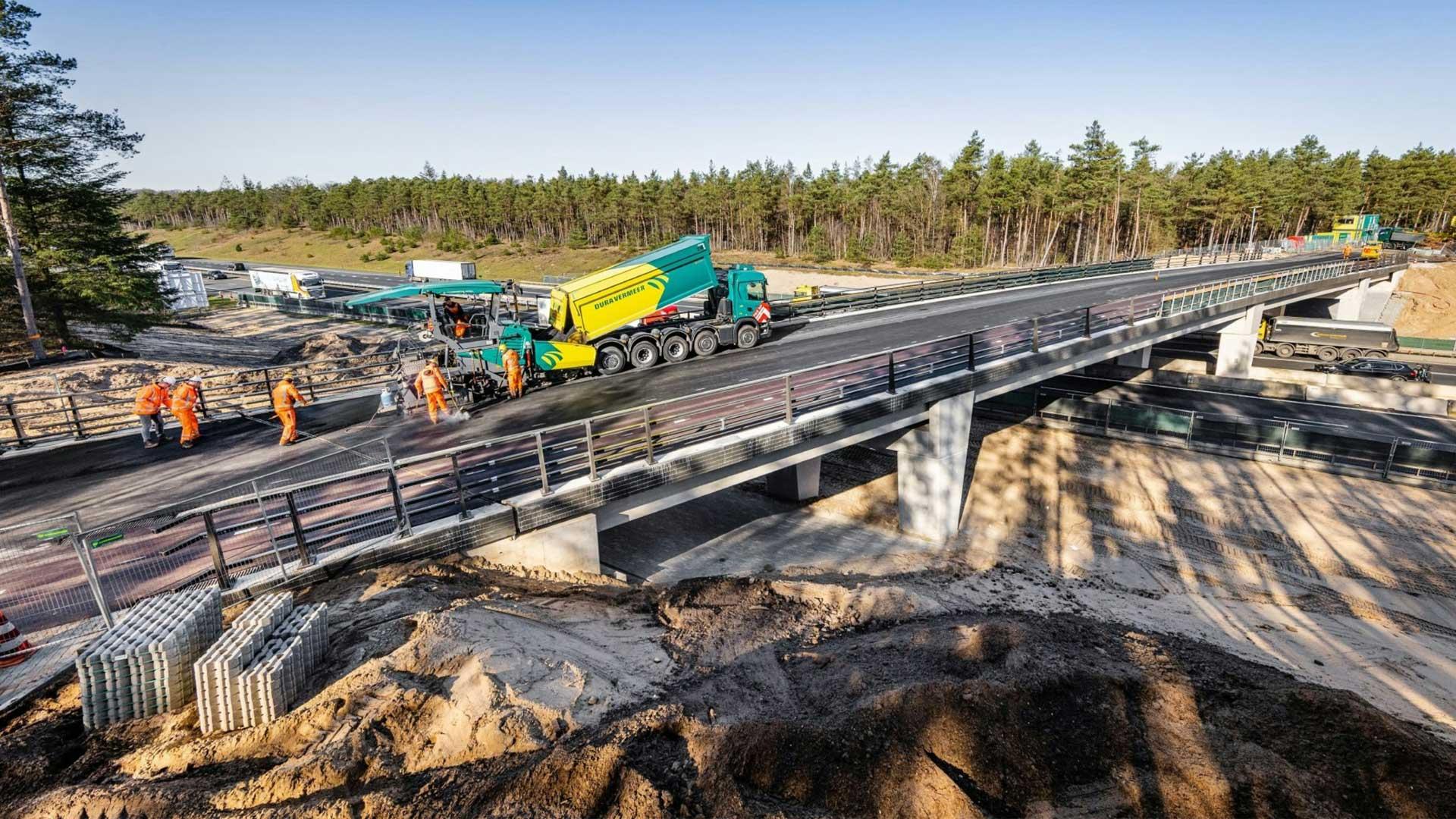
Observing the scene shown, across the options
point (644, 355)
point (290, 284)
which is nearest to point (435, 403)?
point (644, 355)

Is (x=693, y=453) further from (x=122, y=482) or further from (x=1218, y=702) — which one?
(x=122, y=482)

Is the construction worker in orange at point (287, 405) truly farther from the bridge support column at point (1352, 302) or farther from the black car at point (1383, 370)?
the bridge support column at point (1352, 302)

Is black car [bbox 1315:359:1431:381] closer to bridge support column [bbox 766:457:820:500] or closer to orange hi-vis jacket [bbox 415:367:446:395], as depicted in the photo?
bridge support column [bbox 766:457:820:500]

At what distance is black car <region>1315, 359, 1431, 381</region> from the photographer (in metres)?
29.5

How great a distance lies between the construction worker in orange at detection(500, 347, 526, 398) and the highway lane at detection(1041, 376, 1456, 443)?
23130 millimetres

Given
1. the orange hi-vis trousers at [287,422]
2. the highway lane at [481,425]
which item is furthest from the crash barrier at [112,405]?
the orange hi-vis trousers at [287,422]

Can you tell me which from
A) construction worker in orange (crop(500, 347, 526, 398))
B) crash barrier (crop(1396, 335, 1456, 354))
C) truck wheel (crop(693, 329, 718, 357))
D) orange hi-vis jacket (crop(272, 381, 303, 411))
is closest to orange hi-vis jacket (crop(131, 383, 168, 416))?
orange hi-vis jacket (crop(272, 381, 303, 411))

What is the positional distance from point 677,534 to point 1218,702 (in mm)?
11391

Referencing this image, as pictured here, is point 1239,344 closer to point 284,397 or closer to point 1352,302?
point 1352,302

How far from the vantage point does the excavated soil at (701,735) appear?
17.4 feet

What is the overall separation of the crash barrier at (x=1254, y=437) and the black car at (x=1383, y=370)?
314 inches

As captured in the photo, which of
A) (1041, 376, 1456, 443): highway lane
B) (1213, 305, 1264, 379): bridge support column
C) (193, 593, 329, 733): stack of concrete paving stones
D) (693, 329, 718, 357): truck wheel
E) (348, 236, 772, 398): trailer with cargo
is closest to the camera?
(193, 593, 329, 733): stack of concrete paving stones

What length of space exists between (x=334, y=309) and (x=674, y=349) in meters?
40.7

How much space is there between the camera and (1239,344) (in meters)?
32.9
